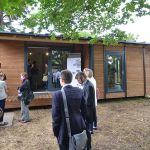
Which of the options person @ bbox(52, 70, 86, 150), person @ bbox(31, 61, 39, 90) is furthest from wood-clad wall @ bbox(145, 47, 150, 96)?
person @ bbox(52, 70, 86, 150)

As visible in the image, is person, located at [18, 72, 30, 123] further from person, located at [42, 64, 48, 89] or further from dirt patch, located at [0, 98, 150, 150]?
person, located at [42, 64, 48, 89]

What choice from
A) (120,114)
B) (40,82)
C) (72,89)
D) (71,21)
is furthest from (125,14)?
(72,89)

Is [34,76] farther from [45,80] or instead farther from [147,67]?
[147,67]

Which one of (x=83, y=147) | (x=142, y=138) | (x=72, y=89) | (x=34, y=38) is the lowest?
(x=142, y=138)

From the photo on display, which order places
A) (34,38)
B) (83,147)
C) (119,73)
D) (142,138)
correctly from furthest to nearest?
1. (119,73)
2. (34,38)
3. (142,138)
4. (83,147)

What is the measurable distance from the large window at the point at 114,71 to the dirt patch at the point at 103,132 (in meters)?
3.28

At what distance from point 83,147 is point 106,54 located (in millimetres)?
12395

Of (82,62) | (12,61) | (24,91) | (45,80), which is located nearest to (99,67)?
(82,62)

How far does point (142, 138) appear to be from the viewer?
8969 millimetres

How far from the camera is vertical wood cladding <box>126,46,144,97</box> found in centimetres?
1798

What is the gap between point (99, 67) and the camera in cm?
1680

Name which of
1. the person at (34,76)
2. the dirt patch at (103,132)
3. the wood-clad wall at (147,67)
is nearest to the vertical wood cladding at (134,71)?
the wood-clad wall at (147,67)

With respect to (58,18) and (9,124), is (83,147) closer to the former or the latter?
(9,124)

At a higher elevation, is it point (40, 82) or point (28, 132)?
point (40, 82)
